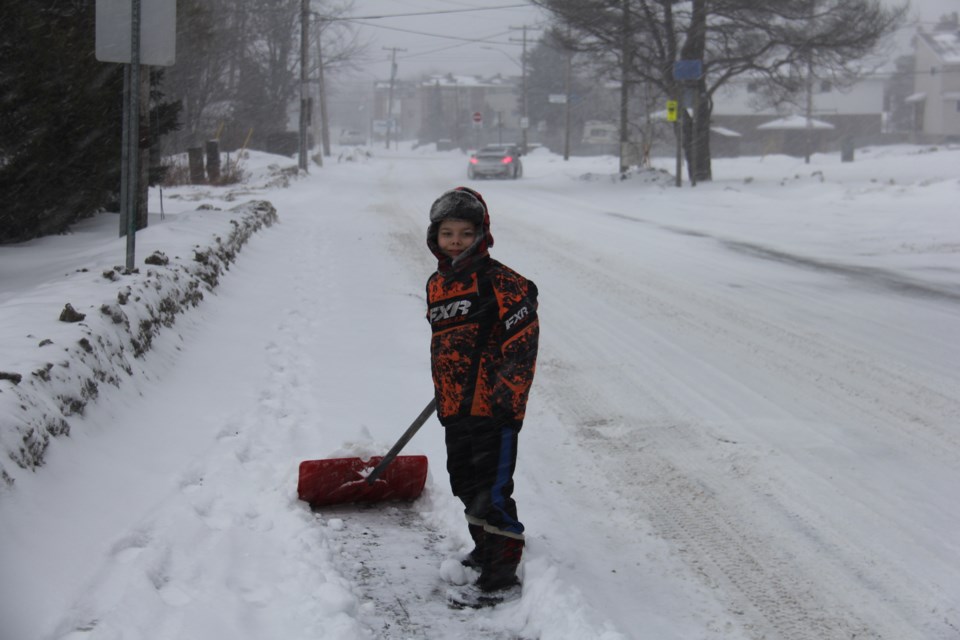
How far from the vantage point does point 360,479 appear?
4.20 m

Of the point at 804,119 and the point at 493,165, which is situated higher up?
the point at 804,119

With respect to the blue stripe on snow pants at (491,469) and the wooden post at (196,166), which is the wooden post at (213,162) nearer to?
the wooden post at (196,166)

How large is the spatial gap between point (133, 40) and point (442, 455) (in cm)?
409

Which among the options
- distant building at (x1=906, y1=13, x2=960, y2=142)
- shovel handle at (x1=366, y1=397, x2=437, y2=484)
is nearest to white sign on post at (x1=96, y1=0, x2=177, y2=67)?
shovel handle at (x1=366, y1=397, x2=437, y2=484)

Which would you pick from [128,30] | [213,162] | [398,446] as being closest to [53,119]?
[128,30]

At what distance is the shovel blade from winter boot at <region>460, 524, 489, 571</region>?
28.1 inches

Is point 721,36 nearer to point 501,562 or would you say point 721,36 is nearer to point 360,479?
point 360,479

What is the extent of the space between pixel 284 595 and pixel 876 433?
130 inches

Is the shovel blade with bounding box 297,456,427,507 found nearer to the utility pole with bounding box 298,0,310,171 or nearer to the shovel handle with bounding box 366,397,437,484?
the shovel handle with bounding box 366,397,437,484

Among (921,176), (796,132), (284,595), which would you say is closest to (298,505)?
(284,595)

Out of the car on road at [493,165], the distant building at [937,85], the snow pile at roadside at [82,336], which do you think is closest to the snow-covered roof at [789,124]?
the distant building at [937,85]

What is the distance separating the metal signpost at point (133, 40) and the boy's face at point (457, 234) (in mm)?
4140

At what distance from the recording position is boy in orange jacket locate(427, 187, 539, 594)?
3264 mm

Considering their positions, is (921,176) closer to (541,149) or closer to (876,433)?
(876,433)
